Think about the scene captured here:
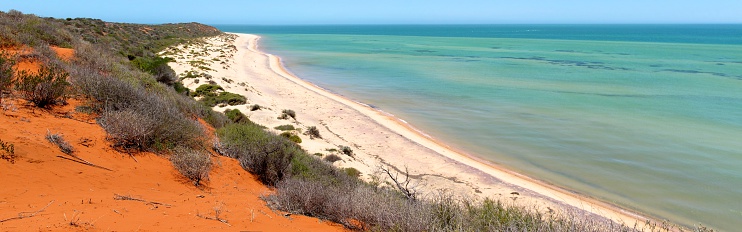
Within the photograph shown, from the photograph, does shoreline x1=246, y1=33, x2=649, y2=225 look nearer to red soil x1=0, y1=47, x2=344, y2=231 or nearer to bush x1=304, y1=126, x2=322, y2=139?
bush x1=304, y1=126, x2=322, y2=139

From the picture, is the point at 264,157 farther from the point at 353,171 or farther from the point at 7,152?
the point at 7,152

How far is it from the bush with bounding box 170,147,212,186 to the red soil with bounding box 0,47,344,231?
126 mm

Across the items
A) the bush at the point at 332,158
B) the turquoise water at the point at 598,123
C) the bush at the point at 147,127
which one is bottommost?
the turquoise water at the point at 598,123

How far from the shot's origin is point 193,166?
7.29 metres

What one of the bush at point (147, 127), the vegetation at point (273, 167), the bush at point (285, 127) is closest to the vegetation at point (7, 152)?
the vegetation at point (273, 167)

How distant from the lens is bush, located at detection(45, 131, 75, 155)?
677cm

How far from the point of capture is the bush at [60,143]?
677 cm

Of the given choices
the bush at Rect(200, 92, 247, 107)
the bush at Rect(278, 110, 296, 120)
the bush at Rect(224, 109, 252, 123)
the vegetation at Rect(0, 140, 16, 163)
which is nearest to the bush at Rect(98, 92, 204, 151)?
the vegetation at Rect(0, 140, 16, 163)

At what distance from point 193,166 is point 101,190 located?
1.52 m

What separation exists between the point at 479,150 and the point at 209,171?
10502 mm

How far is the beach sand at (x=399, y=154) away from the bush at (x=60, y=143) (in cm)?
561

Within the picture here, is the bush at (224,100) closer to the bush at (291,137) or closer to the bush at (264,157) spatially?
the bush at (291,137)

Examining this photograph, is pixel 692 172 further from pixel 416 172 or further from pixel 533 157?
pixel 416 172

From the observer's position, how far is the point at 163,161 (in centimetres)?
764
